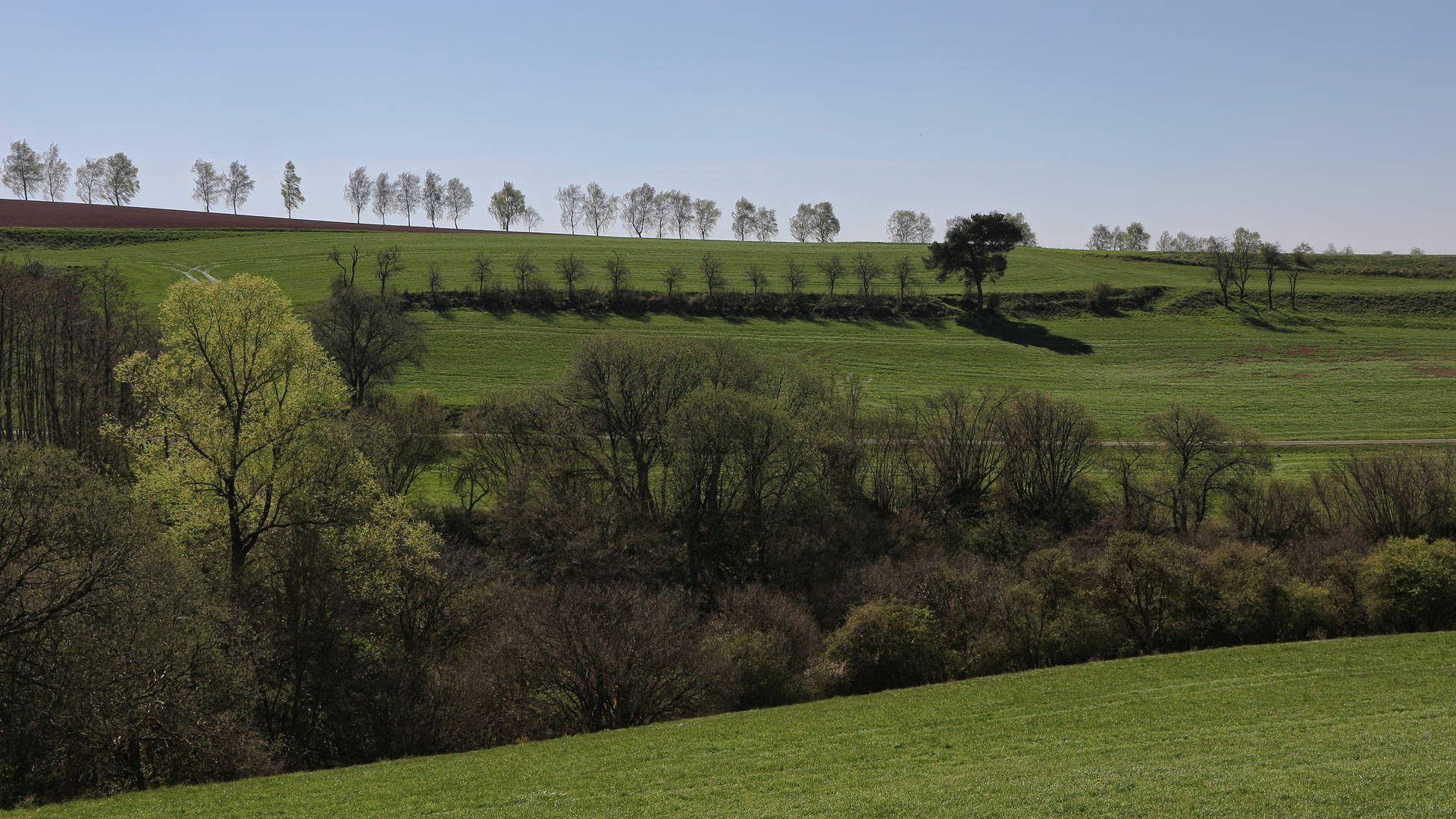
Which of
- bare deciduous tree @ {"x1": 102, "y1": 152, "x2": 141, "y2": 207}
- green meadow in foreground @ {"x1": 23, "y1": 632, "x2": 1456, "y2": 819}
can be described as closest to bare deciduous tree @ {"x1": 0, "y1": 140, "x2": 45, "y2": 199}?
bare deciduous tree @ {"x1": 102, "y1": 152, "x2": 141, "y2": 207}

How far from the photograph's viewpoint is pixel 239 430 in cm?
3094

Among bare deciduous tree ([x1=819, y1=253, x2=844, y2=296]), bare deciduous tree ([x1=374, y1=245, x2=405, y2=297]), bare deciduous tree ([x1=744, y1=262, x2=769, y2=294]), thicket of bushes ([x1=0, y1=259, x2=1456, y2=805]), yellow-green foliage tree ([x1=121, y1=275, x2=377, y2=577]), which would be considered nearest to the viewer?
thicket of bushes ([x1=0, y1=259, x2=1456, y2=805])

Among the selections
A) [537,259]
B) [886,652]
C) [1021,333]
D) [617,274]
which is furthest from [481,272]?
[886,652]

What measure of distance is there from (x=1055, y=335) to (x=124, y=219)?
125 metres

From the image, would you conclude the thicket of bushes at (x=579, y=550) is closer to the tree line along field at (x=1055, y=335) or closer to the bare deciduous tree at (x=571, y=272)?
the tree line along field at (x=1055, y=335)

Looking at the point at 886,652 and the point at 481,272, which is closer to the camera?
the point at 886,652

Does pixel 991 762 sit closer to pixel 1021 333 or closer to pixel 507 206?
pixel 1021 333

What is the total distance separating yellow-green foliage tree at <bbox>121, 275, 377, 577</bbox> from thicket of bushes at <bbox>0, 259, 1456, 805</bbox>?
124 millimetres

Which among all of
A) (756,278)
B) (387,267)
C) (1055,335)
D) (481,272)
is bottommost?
(1055,335)

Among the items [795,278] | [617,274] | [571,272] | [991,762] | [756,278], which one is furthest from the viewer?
[795,278]

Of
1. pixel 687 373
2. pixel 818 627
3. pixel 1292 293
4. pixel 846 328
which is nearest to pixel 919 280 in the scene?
pixel 846 328

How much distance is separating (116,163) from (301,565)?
546ft

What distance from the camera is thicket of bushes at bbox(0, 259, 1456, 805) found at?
2377 centimetres

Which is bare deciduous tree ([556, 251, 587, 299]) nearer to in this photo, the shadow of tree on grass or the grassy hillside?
the grassy hillside
